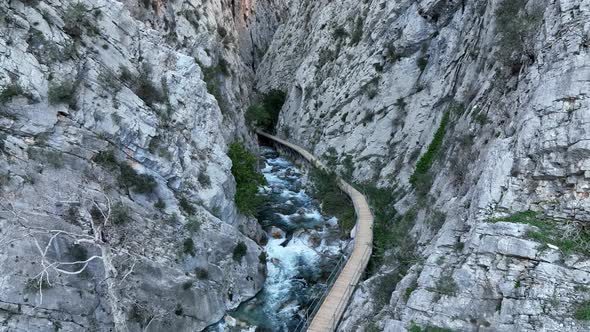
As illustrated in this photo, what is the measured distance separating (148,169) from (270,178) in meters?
18.0

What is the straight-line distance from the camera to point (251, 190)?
2123 centimetres

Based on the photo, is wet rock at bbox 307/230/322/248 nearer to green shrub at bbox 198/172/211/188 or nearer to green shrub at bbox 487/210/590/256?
green shrub at bbox 198/172/211/188

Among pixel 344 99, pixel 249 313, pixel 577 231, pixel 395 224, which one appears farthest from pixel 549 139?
pixel 344 99

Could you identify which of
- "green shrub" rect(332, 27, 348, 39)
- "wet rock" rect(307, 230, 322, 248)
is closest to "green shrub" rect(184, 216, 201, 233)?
"wet rock" rect(307, 230, 322, 248)

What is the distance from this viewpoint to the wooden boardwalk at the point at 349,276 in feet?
49.1

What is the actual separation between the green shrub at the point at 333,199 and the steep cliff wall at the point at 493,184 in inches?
96.3

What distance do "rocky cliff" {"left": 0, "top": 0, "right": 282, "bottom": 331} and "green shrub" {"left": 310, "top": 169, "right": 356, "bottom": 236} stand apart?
538 cm

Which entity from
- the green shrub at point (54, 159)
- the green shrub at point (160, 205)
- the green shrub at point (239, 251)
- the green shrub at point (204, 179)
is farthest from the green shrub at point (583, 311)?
the green shrub at point (54, 159)

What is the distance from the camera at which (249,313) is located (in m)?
17.5

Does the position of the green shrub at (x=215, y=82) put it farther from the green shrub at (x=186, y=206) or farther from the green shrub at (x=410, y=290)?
the green shrub at (x=410, y=290)

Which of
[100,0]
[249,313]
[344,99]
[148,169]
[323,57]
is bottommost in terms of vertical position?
[249,313]

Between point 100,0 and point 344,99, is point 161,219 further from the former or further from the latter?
point 344,99

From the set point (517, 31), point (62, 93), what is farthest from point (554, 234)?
point (62, 93)

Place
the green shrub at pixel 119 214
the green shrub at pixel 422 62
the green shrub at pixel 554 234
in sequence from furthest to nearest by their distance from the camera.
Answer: the green shrub at pixel 422 62 → the green shrub at pixel 119 214 → the green shrub at pixel 554 234
